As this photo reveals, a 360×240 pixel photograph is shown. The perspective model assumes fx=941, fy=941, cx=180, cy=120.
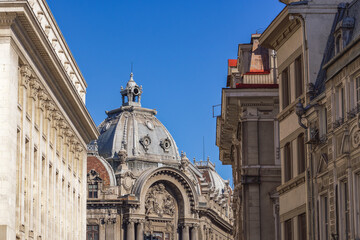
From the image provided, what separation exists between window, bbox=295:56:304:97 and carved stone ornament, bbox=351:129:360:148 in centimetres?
1010

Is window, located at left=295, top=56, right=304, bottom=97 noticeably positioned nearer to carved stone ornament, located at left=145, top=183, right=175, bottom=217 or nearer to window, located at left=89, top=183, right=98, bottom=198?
window, located at left=89, top=183, right=98, bottom=198

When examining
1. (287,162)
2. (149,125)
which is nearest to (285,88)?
(287,162)

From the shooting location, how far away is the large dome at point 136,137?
142 metres

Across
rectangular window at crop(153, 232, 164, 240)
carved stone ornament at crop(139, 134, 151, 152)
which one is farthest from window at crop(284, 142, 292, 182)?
carved stone ornament at crop(139, 134, 151, 152)

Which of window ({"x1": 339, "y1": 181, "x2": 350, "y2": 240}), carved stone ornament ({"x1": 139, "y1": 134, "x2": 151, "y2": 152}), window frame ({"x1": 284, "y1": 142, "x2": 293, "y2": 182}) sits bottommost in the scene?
window ({"x1": 339, "y1": 181, "x2": 350, "y2": 240})

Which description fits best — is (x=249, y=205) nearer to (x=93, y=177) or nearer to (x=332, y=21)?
(x=332, y=21)

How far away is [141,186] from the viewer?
132 metres

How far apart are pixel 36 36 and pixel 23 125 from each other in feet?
16.1

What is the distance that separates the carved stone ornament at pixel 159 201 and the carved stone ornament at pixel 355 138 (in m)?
104

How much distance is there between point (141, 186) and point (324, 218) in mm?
96936

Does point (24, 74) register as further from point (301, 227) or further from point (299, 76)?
point (301, 227)

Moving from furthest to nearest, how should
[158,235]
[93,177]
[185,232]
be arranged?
1. [185,232]
2. [158,235]
3. [93,177]

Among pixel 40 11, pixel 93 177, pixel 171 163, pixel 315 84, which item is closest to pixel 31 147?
pixel 40 11

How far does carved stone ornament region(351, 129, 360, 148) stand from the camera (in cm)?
3122
